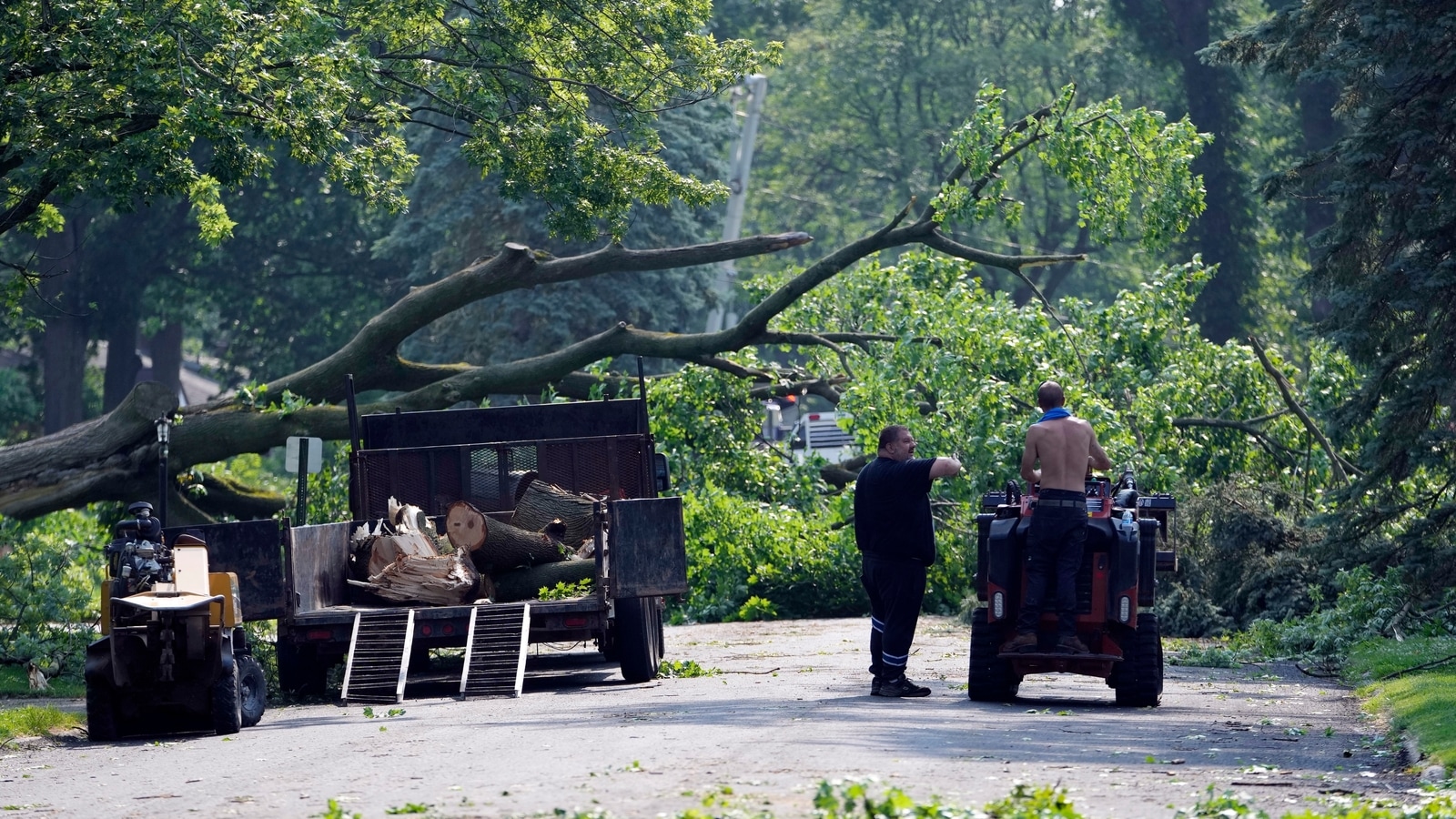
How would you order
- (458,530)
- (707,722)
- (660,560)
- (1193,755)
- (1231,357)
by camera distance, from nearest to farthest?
(1193,755)
(707,722)
(660,560)
(458,530)
(1231,357)

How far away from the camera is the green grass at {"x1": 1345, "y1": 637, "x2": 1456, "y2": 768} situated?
30.7 feet

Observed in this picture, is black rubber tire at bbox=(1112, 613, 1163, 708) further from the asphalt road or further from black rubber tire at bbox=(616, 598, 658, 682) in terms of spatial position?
black rubber tire at bbox=(616, 598, 658, 682)

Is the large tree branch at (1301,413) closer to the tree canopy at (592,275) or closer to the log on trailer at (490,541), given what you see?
the tree canopy at (592,275)

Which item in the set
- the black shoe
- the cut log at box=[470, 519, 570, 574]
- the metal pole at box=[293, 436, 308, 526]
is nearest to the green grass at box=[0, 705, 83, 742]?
the metal pole at box=[293, 436, 308, 526]

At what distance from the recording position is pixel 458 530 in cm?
1453

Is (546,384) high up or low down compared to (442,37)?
down

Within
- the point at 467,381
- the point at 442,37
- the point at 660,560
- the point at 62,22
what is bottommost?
the point at 660,560

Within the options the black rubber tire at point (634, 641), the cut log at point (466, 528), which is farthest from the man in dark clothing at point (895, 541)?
the cut log at point (466, 528)

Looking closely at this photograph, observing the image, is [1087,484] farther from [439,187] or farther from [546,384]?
[439,187]

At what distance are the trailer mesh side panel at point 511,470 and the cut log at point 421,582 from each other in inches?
74.0

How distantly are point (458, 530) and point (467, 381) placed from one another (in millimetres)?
6328

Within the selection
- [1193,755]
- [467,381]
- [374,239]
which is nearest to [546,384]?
[467,381]

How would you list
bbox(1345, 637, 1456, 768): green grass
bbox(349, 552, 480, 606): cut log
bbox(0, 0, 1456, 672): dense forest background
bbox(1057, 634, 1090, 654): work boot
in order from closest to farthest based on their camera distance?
bbox(1345, 637, 1456, 768): green grass, bbox(1057, 634, 1090, 654): work boot, bbox(349, 552, 480, 606): cut log, bbox(0, 0, 1456, 672): dense forest background

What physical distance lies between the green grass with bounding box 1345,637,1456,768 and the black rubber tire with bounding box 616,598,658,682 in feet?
17.2
